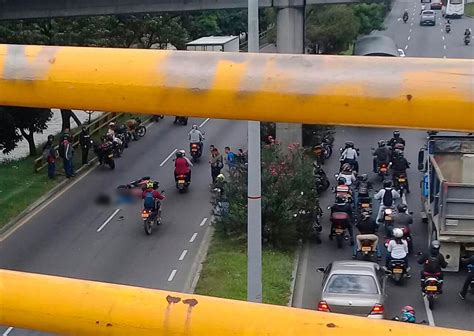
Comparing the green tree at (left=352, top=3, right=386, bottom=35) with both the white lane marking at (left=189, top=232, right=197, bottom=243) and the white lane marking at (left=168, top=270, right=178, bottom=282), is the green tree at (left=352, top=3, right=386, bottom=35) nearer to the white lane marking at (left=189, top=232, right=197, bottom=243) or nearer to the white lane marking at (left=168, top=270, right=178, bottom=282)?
the white lane marking at (left=189, top=232, right=197, bottom=243)

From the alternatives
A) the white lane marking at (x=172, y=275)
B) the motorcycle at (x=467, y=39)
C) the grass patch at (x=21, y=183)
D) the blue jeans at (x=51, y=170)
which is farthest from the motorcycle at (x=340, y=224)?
the motorcycle at (x=467, y=39)

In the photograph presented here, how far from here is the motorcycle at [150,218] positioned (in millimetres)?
17000

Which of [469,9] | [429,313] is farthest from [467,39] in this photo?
[429,313]

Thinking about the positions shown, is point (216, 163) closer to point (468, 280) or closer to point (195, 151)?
point (195, 151)

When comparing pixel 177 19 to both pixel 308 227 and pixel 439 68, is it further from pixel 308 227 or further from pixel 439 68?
pixel 439 68

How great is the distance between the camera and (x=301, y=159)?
54.3 feet

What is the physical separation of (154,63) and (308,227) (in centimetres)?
1480

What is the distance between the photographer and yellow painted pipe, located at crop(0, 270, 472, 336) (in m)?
1.54

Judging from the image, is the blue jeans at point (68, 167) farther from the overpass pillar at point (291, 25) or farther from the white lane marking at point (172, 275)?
the white lane marking at point (172, 275)

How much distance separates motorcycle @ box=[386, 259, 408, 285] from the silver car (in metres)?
1.01

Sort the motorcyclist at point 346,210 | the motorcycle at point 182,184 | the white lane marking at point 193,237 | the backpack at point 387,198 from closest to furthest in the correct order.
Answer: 1. the motorcyclist at point 346,210
2. the backpack at point 387,198
3. the white lane marking at point 193,237
4. the motorcycle at point 182,184

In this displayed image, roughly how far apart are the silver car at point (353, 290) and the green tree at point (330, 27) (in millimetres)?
21000

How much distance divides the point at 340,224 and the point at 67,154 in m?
8.38

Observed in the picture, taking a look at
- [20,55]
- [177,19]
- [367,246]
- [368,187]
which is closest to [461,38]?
[177,19]
